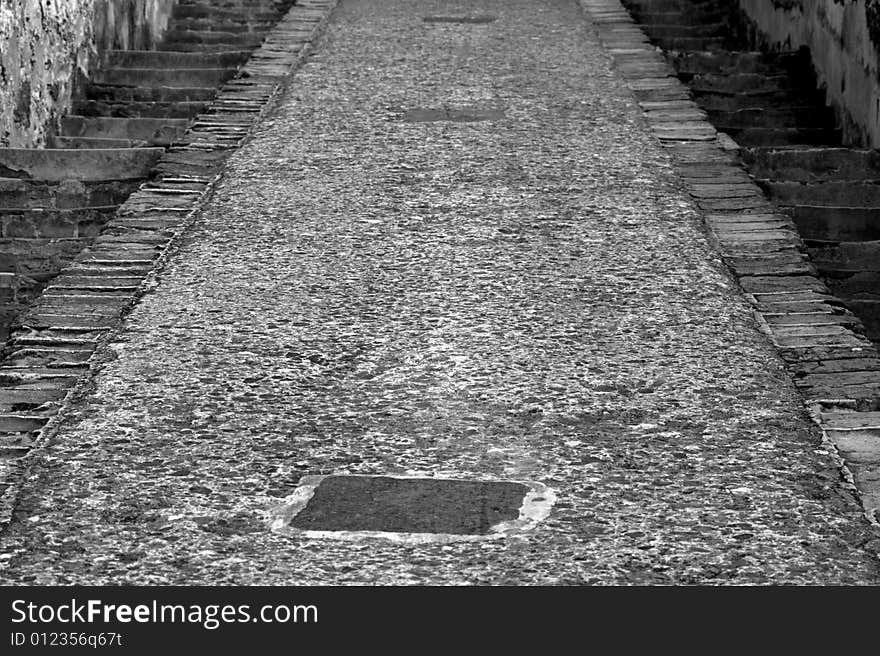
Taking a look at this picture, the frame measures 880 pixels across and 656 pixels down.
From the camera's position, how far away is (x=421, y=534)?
10.8 ft

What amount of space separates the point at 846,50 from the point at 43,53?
3569 millimetres

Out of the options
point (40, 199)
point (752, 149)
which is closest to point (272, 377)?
point (40, 199)

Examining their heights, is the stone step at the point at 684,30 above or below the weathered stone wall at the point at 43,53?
below

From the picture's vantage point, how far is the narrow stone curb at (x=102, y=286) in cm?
385

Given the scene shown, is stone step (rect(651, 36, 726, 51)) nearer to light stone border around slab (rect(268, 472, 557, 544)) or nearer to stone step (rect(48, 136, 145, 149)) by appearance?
stone step (rect(48, 136, 145, 149))

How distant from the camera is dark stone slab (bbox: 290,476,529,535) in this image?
3338 mm

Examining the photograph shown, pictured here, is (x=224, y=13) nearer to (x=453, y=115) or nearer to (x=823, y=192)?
(x=453, y=115)

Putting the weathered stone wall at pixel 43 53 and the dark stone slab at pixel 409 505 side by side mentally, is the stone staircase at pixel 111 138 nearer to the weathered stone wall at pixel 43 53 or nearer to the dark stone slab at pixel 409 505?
the weathered stone wall at pixel 43 53

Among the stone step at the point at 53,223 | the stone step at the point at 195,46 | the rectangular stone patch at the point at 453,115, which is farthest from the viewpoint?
the stone step at the point at 195,46

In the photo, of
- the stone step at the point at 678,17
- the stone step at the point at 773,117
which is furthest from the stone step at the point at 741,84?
the stone step at the point at 678,17

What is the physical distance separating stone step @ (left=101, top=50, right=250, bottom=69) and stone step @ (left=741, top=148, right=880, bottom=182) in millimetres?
3134

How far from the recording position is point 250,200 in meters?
5.74

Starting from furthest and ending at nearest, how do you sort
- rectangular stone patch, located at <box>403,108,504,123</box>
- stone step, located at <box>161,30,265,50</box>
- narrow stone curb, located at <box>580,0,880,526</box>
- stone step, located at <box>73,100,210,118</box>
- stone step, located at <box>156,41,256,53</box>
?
stone step, located at <box>161,30,265,50</box>
stone step, located at <box>156,41,256,53</box>
stone step, located at <box>73,100,210,118</box>
rectangular stone patch, located at <box>403,108,504,123</box>
narrow stone curb, located at <box>580,0,880,526</box>

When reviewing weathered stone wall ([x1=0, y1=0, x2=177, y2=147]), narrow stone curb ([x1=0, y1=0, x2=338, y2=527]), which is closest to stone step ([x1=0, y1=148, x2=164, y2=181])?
narrow stone curb ([x1=0, y1=0, x2=338, y2=527])
